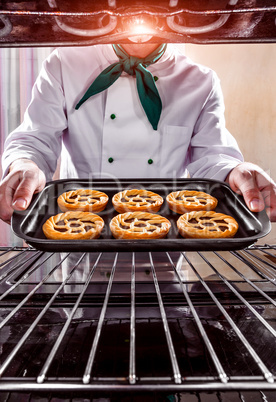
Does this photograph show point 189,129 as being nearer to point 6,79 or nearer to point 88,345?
point 88,345

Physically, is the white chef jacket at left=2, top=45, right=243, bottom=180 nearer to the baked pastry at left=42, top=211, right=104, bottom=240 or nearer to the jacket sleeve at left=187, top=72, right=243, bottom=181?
the jacket sleeve at left=187, top=72, right=243, bottom=181

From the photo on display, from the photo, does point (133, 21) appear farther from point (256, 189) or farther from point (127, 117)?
point (127, 117)

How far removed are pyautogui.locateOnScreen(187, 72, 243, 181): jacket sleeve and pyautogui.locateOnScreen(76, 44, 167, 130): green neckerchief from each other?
0.32 metres

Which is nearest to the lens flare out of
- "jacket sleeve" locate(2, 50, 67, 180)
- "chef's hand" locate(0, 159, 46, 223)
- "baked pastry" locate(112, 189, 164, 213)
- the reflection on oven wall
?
"chef's hand" locate(0, 159, 46, 223)

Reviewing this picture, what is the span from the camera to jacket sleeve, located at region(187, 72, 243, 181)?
1819mm

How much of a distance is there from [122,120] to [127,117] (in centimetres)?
4

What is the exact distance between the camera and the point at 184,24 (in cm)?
73

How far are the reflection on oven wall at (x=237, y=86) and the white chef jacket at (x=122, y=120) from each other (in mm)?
2005

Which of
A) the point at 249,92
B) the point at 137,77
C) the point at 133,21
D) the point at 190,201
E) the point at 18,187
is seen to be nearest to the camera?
the point at 133,21

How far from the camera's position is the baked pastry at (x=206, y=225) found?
114 centimetres

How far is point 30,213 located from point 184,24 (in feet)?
2.61

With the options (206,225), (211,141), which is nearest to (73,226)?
(206,225)

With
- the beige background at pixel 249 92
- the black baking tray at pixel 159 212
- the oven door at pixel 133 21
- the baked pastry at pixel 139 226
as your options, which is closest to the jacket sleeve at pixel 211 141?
the black baking tray at pixel 159 212

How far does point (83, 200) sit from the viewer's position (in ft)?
4.58
